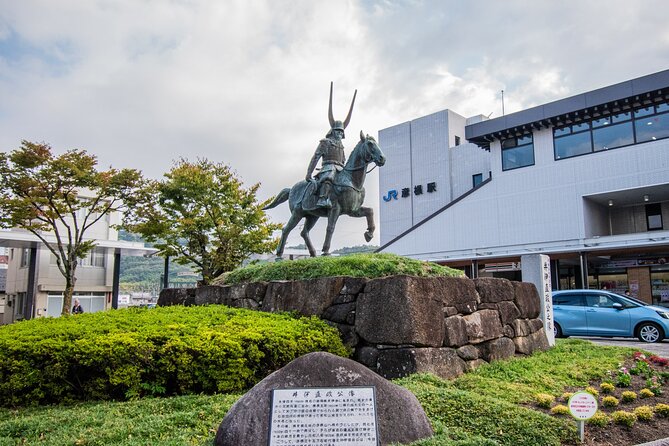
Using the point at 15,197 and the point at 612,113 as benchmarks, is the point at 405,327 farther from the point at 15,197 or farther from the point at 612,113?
the point at 612,113

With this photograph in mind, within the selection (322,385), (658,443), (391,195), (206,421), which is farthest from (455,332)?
(391,195)

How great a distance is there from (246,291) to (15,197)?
53.9ft

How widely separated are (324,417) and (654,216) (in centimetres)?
2818

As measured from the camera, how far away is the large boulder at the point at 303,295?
7.84 metres

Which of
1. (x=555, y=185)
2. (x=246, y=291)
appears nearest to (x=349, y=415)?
(x=246, y=291)

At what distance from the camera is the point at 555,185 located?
87.2ft

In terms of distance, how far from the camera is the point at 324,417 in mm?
3658

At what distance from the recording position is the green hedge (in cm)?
566

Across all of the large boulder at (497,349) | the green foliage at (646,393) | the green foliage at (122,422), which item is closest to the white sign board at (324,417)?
the green foliage at (122,422)

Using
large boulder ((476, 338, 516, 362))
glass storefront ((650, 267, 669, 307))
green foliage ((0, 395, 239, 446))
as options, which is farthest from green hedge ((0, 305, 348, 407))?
glass storefront ((650, 267, 669, 307))

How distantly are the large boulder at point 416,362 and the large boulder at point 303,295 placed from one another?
132 cm

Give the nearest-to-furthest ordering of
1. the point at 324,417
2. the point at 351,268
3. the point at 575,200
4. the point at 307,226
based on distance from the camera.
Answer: the point at 324,417, the point at 351,268, the point at 307,226, the point at 575,200

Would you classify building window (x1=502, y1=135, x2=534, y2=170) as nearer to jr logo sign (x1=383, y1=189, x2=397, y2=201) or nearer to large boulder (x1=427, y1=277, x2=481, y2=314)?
jr logo sign (x1=383, y1=189, x2=397, y2=201)

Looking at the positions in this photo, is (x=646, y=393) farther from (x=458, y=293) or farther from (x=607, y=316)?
(x=607, y=316)
